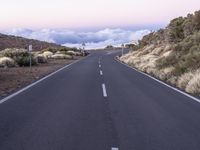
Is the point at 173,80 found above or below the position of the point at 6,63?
above

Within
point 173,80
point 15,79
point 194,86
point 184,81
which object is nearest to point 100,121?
point 194,86

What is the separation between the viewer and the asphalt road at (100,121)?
25.7 feet

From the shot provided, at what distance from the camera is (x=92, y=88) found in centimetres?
1877

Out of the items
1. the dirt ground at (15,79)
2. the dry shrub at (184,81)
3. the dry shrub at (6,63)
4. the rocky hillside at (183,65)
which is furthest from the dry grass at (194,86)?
the dry shrub at (6,63)

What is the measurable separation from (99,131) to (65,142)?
1.26 metres

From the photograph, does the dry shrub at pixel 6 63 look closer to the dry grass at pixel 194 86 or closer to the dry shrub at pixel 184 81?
the dry shrub at pixel 184 81

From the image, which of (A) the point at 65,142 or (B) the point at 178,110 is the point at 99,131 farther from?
(B) the point at 178,110

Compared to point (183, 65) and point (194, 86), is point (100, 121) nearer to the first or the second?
point (194, 86)

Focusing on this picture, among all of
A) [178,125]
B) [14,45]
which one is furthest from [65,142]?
[14,45]

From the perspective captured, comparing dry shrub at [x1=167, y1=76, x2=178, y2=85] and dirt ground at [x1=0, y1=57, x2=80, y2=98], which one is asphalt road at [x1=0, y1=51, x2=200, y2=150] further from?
dry shrub at [x1=167, y1=76, x2=178, y2=85]

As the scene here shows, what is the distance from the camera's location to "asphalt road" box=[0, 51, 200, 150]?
7.83 m

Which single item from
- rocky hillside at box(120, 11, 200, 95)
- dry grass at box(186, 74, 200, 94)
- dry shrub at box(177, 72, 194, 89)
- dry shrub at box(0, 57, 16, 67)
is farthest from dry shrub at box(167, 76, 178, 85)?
dry shrub at box(0, 57, 16, 67)

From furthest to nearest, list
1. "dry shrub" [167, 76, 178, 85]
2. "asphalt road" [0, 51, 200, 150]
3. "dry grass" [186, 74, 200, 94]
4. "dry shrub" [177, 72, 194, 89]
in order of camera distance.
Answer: "dry shrub" [167, 76, 178, 85] < "dry shrub" [177, 72, 194, 89] < "dry grass" [186, 74, 200, 94] < "asphalt road" [0, 51, 200, 150]

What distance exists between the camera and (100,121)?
1017 centimetres
